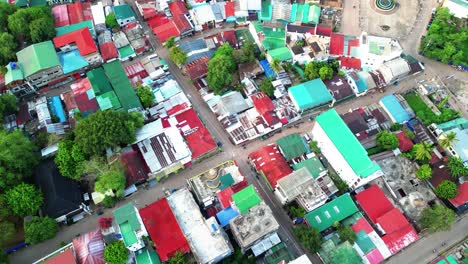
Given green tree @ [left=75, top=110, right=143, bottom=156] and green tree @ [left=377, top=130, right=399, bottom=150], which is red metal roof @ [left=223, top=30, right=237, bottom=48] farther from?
green tree @ [left=377, top=130, right=399, bottom=150]

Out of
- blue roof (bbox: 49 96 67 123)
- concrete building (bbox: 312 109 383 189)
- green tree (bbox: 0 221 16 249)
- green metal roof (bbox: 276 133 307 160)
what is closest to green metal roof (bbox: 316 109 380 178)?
concrete building (bbox: 312 109 383 189)

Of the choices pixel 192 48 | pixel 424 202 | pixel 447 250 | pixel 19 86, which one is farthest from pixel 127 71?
pixel 447 250

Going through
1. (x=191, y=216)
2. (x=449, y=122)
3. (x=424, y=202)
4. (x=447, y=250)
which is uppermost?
(x=191, y=216)

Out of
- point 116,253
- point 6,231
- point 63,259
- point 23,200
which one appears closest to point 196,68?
point 116,253

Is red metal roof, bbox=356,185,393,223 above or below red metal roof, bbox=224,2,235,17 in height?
below

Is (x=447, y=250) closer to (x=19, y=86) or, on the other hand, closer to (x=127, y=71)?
(x=127, y=71)

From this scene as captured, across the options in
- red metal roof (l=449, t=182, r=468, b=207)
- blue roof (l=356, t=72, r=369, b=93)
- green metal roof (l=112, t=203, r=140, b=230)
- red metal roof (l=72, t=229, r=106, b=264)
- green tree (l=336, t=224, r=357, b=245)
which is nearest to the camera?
red metal roof (l=72, t=229, r=106, b=264)
